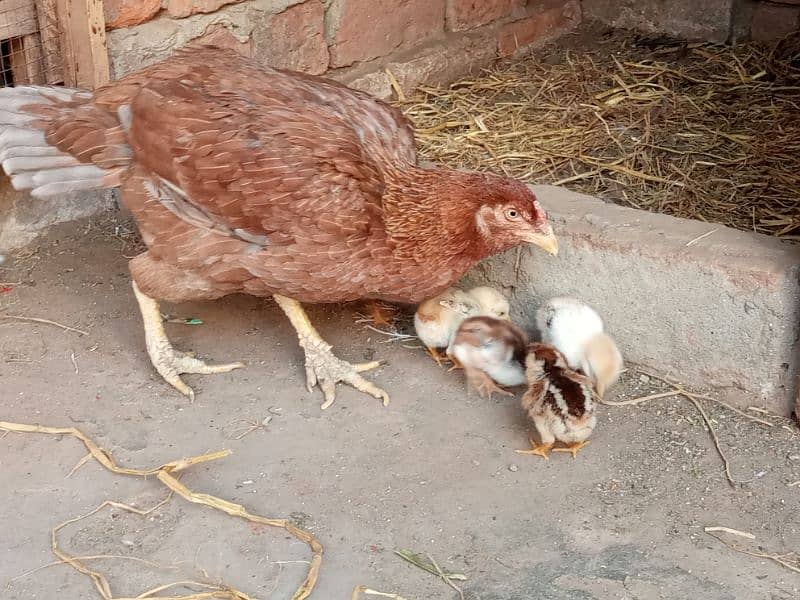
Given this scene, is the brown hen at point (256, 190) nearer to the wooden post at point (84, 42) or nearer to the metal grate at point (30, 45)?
the wooden post at point (84, 42)

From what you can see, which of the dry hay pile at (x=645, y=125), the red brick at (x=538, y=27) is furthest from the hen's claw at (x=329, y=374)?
the red brick at (x=538, y=27)

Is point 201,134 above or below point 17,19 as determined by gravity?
below

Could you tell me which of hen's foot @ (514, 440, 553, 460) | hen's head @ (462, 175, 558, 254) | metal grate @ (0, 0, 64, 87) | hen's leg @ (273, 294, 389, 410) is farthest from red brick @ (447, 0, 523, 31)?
hen's foot @ (514, 440, 553, 460)

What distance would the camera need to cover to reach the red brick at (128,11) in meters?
4.10

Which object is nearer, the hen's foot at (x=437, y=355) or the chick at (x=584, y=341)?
the chick at (x=584, y=341)

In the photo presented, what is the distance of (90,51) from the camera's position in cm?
407

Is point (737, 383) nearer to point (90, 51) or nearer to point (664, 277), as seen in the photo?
point (664, 277)

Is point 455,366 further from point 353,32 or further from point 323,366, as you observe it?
point 353,32

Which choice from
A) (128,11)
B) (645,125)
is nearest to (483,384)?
(645,125)

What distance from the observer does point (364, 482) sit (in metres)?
3.19

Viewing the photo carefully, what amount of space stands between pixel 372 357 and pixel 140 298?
2.79ft

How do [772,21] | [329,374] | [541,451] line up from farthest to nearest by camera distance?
[772,21] → [329,374] → [541,451]

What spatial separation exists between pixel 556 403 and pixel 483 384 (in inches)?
18.2

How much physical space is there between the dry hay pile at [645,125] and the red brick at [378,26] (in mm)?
296
